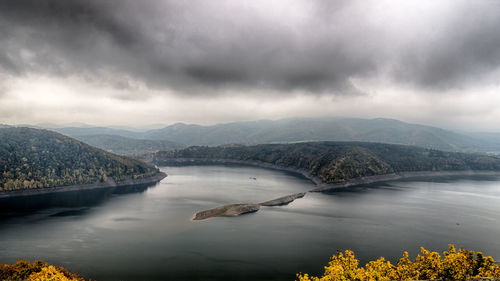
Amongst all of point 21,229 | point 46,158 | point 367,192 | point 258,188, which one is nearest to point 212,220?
point 21,229

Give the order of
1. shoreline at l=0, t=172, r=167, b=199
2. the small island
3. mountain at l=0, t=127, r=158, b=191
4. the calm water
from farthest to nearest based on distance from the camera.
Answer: mountain at l=0, t=127, r=158, b=191 → shoreline at l=0, t=172, r=167, b=199 → the small island → the calm water

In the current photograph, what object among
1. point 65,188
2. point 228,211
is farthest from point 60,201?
point 228,211

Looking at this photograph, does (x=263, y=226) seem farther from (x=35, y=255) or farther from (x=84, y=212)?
(x=84, y=212)

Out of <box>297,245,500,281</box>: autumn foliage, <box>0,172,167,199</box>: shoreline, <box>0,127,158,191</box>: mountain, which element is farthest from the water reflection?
<box>297,245,500,281</box>: autumn foliage

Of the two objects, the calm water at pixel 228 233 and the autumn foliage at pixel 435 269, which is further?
the calm water at pixel 228 233

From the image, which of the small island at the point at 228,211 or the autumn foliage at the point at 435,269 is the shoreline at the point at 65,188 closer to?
the small island at the point at 228,211

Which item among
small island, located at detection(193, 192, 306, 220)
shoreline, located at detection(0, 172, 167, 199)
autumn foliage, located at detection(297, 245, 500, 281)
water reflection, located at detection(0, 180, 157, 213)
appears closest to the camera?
autumn foliage, located at detection(297, 245, 500, 281)

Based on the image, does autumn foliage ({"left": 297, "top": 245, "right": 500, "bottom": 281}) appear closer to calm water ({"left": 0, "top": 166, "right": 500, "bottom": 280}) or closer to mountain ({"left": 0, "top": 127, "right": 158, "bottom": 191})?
calm water ({"left": 0, "top": 166, "right": 500, "bottom": 280})

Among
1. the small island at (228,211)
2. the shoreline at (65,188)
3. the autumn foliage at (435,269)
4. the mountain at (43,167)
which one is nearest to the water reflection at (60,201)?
the shoreline at (65,188)

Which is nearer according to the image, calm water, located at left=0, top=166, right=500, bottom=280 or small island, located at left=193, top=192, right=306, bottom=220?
calm water, located at left=0, top=166, right=500, bottom=280
